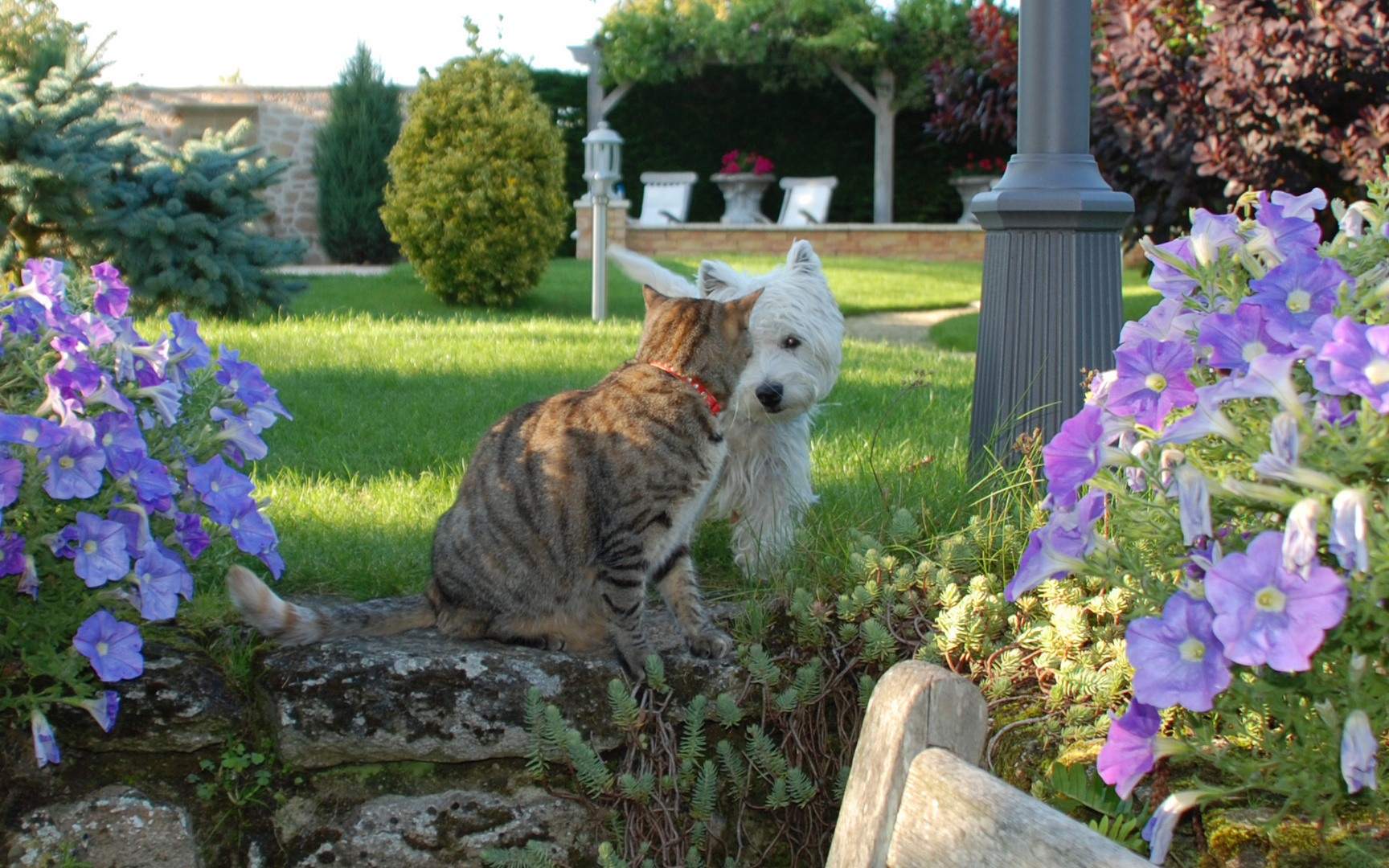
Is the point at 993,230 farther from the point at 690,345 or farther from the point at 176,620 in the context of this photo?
the point at 176,620

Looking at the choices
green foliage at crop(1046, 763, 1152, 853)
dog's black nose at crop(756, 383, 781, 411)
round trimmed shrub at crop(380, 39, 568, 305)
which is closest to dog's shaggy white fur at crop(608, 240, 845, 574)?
dog's black nose at crop(756, 383, 781, 411)

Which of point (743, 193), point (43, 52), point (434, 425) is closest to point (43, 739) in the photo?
point (434, 425)

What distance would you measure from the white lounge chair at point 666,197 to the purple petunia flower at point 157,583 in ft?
54.6

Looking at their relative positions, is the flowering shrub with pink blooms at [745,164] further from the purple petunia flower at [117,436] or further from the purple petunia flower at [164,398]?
the purple petunia flower at [117,436]

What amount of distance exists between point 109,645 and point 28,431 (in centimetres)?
45

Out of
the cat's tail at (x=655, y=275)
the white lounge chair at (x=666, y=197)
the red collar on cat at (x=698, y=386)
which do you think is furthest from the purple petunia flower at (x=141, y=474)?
the white lounge chair at (x=666, y=197)

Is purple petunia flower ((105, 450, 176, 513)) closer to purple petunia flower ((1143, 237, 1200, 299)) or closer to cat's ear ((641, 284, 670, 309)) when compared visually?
cat's ear ((641, 284, 670, 309))

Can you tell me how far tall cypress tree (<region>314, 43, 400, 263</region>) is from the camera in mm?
18562

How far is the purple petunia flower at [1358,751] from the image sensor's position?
1.34m

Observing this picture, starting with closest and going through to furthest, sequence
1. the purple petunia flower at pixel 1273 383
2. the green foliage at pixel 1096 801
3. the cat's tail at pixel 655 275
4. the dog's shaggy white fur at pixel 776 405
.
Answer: the purple petunia flower at pixel 1273 383
the green foliage at pixel 1096 801
the dog's shaggy white fur at pixel 776 405
the cat's tail at pixel 655 275

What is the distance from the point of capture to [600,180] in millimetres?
10141

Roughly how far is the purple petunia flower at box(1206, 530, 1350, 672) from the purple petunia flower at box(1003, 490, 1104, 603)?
0.31 m

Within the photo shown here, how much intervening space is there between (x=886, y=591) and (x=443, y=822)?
1161 millimetres

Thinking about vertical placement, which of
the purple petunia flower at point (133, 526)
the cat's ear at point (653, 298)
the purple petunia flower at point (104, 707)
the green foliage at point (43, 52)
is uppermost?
the green foliage at point (43, 52)
